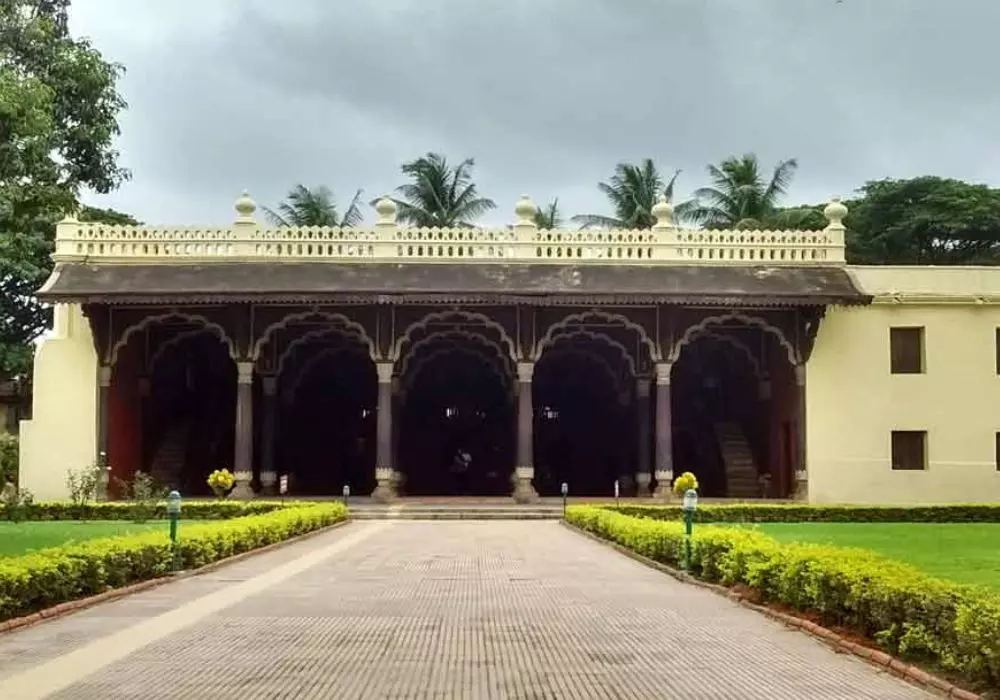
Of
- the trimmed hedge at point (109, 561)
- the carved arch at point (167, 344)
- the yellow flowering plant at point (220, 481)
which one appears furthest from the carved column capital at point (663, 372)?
the trimmed hedge at point (109, 561)

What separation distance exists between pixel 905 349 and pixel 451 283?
34.7ft

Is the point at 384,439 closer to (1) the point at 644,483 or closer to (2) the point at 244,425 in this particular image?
(2) the point at 244,425

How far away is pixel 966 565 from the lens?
1264 cm

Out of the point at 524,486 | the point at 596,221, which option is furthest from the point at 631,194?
the point at 524,486

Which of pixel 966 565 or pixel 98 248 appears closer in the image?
pixel 966 565

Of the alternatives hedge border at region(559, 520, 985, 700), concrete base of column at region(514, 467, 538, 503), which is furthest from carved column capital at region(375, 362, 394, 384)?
hedge border at region(559, 520, 985, 700)

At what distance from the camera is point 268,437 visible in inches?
1172

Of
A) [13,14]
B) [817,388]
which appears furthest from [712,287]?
[13,14]

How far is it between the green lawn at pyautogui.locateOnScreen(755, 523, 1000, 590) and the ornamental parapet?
25.4 feet

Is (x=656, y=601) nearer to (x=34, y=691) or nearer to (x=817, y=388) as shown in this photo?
(x=34, y=691)

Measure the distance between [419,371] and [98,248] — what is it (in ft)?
30.0

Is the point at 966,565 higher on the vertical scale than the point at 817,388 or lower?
lower

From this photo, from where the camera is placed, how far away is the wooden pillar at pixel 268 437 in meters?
29.7

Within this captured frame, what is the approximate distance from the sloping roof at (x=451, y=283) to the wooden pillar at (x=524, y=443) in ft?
6.10
